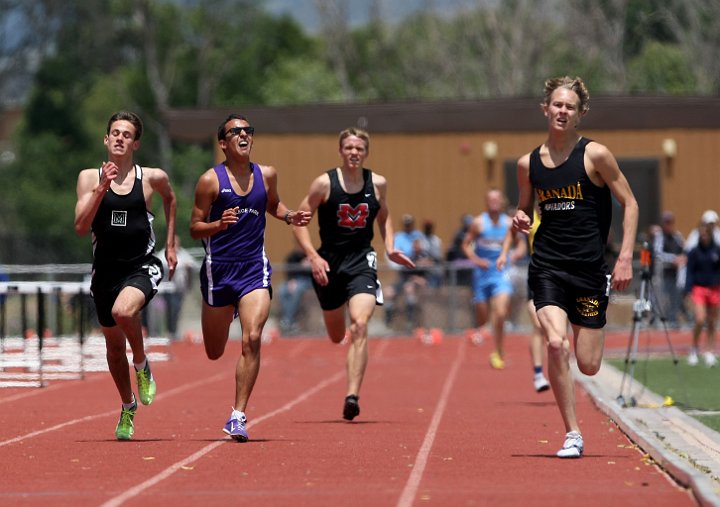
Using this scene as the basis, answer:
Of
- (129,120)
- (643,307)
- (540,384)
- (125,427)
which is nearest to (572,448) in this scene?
(125,427)

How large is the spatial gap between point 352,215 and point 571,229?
11.4 ft

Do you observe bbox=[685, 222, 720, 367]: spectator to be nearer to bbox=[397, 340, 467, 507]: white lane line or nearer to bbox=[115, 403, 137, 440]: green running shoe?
bbox=[397, 340, 467, 507]: white lane line

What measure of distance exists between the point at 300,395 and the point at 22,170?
50.1 metres

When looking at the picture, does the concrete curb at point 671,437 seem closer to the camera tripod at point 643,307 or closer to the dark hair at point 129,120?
the camera tripod at point 643,307

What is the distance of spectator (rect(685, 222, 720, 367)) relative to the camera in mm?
21203

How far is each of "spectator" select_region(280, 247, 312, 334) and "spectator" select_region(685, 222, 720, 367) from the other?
8.34m

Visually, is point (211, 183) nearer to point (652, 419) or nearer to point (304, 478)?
point (304, 478)

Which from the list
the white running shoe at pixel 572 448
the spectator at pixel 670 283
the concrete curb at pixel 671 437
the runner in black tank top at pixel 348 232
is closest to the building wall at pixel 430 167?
the spectator at pixel 670 283

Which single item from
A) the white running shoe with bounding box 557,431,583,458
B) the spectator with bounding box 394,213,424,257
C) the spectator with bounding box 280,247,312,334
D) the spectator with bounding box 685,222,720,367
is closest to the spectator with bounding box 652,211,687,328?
the spectator with bounding box 394,213,424,257

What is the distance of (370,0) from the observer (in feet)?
239

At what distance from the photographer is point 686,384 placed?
17.5 meters

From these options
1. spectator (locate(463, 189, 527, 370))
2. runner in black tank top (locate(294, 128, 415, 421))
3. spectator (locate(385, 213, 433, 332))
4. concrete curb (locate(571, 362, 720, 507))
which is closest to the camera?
concrete curb (locate(571, 362, 720, 507))

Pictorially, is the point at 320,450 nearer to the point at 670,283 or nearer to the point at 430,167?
the point at 670,283

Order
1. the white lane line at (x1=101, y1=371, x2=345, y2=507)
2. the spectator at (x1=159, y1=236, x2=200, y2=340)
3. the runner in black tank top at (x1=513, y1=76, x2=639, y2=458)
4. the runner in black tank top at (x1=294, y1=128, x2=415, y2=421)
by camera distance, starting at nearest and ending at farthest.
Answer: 1. the white lane line at (x1=101, y1=371, x2=345, y2=507)
2. the runner in black tank top at (x1=513, y1=76, x2=639, y2=458)
3. the runner in black tank top at (x1=294, y1=128, x2=415, y2=421)
4. the spectator at (x1=159, y1=236, x2=200, y2=340)
